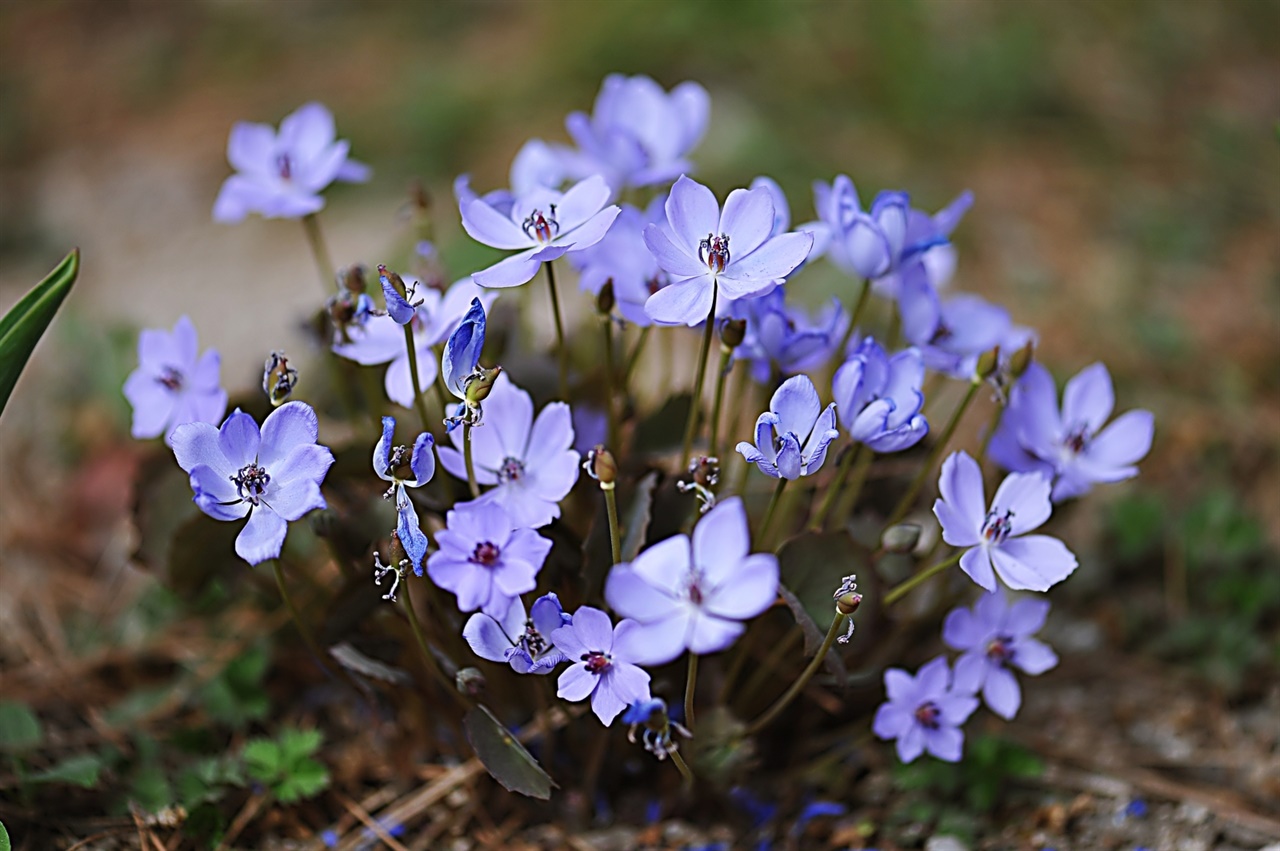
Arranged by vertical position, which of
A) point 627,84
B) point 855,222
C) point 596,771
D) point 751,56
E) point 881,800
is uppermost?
point 627,84

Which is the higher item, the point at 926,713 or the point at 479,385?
the point at 479,385

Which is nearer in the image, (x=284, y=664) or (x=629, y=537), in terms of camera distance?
(x=629, y=537)

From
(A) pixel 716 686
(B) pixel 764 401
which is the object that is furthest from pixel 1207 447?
(A) pixel 716 686

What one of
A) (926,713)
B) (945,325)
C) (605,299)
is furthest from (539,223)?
(926,713)

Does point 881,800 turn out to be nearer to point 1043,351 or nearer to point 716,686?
point 716,686

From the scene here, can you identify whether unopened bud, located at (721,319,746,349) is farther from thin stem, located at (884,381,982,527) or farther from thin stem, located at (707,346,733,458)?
thin stem, located at (884,381,982,527)

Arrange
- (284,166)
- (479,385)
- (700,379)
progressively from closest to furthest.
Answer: (479,385) → (700,379) → (284,166)

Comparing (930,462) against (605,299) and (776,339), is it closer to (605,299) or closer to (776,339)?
(776,339)

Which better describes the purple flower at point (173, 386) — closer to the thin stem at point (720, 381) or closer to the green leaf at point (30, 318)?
the green leaf at point (30, 318)
